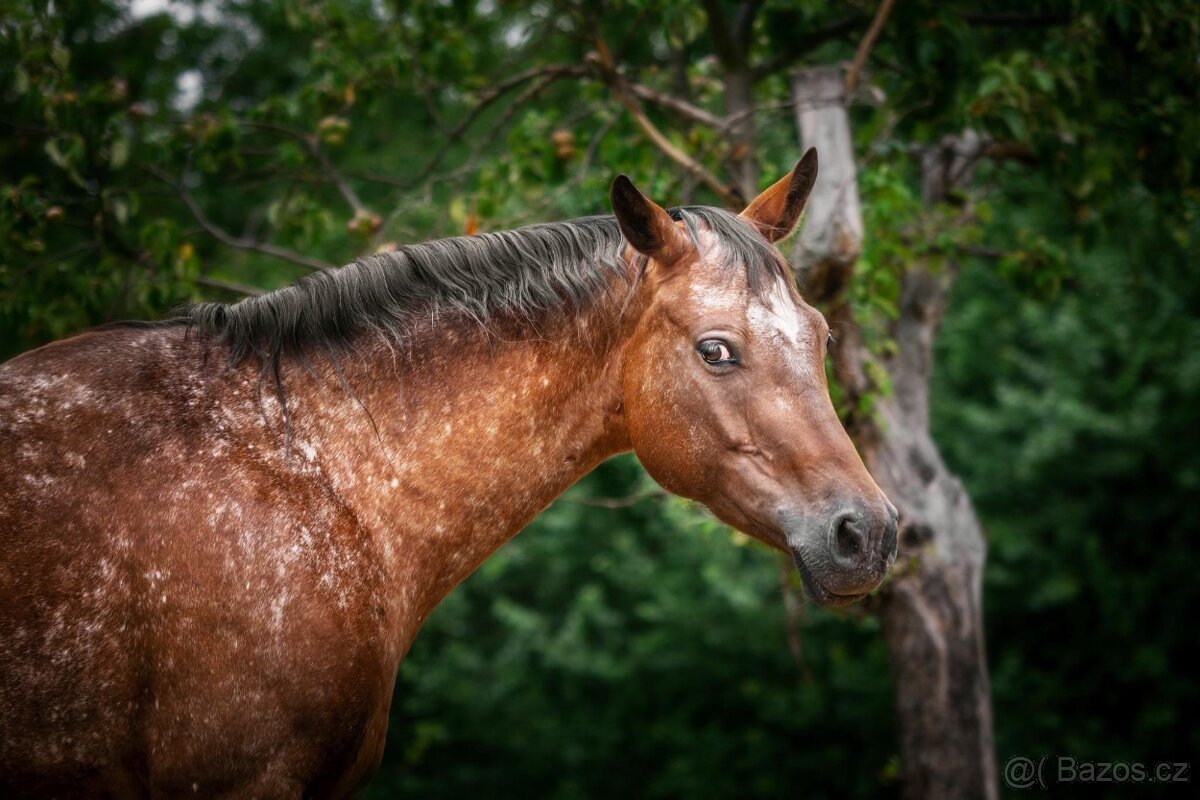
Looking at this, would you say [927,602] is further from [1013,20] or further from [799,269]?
[1013,20]

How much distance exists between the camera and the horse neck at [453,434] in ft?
8.78

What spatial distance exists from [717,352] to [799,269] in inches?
60.6

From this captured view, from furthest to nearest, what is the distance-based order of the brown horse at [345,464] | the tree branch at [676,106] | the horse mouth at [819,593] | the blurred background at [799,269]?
1. the tree branch at [676,106]
2. the blurred background at [799,269]
3. the horse mouth at [819,593]
4. the brown horse at [345,464]

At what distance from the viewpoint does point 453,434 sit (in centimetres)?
275

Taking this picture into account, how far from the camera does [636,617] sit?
1316 cm

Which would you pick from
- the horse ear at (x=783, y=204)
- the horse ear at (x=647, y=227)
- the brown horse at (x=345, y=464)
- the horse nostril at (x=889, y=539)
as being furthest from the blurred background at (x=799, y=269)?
the horse nostril at (x=889, y=539)

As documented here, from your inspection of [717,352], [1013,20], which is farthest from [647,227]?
[1013,20]

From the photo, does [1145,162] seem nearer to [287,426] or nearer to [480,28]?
[480,28]

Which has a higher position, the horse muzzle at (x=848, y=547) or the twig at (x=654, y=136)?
the twig at (x=654, y=136)

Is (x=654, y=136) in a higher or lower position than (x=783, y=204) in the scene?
lower

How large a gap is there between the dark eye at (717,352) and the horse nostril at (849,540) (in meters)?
0.55

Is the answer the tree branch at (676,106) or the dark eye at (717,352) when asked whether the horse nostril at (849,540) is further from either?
the tree branch at (676,106)

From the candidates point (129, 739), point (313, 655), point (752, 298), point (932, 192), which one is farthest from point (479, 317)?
point (932, 192)

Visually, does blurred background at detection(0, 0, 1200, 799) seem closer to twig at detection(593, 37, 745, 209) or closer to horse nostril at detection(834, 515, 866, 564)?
twig at detection(593, 37, 745, 209)
